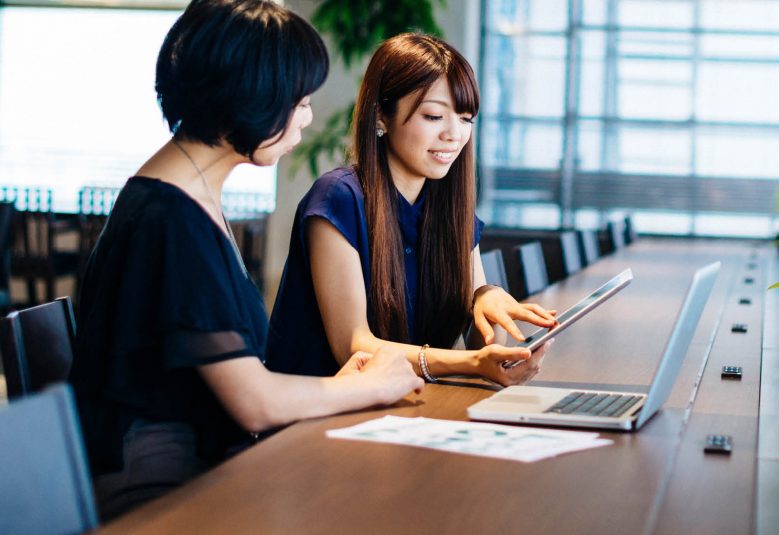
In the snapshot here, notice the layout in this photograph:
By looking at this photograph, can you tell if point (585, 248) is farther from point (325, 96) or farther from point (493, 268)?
point (325, 96)

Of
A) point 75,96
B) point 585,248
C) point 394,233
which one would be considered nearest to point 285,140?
point 394,233

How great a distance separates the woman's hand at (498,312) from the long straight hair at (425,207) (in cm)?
5

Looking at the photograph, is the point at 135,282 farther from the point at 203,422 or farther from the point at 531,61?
the point at 531,61

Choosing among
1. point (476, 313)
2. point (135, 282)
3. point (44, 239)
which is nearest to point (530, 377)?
point (476, 313)

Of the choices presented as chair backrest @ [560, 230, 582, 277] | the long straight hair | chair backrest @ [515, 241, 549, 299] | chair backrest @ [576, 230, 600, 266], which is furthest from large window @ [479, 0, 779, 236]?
the long straight hair

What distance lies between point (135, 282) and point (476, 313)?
86cm

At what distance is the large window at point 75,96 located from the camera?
9.95 meters

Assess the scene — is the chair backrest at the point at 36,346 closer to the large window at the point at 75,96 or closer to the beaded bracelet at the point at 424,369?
the beaded bracelet at the point at 424,369

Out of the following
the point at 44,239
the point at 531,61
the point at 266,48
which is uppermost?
the point at 531,61

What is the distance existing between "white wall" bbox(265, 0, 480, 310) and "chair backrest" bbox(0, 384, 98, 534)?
22.9ft

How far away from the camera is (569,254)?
483 cm

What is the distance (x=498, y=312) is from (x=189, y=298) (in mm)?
794

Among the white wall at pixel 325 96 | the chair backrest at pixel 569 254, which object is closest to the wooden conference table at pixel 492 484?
the chair backrest at pixel 569 254

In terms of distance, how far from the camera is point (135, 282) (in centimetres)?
152
